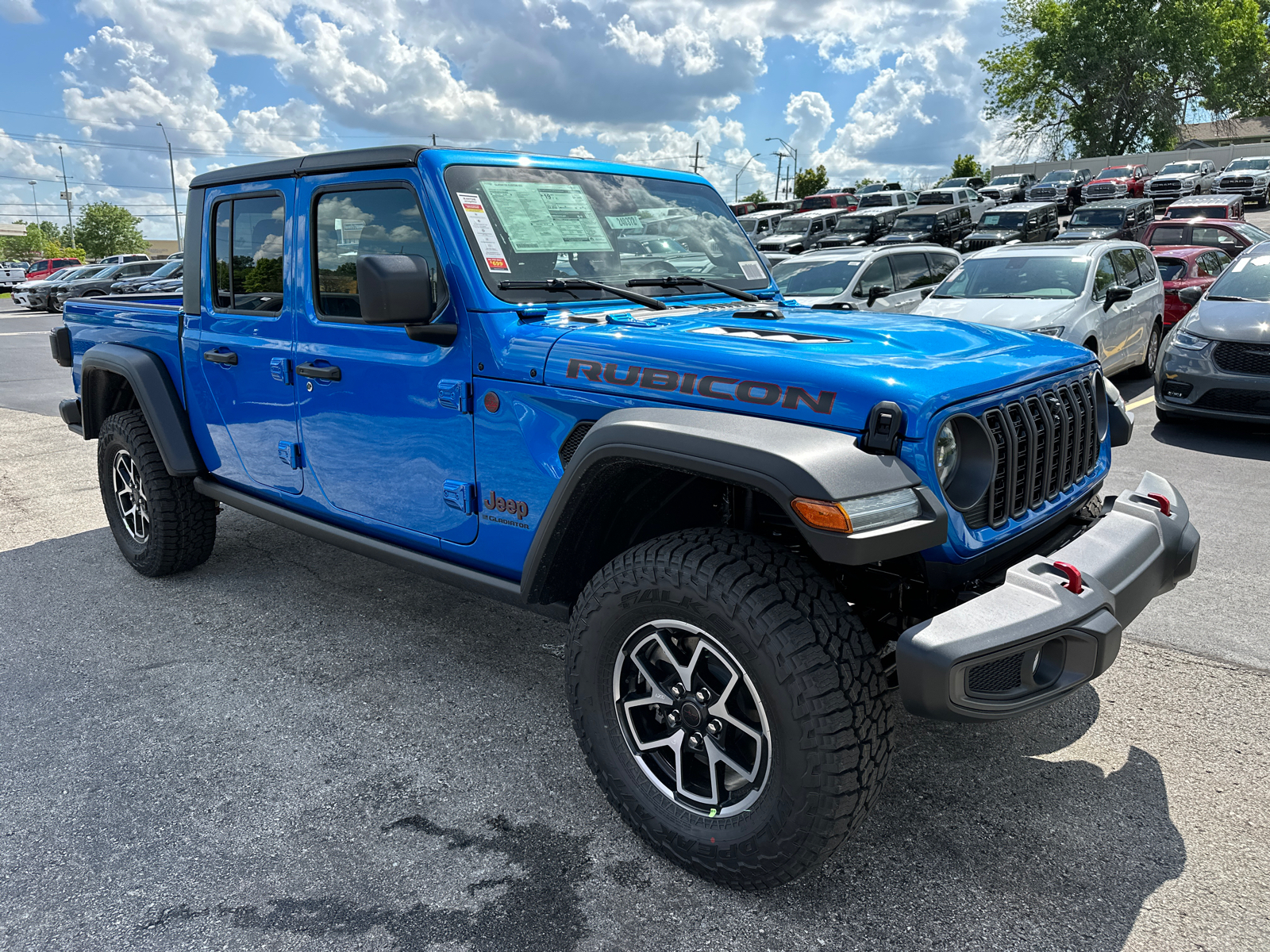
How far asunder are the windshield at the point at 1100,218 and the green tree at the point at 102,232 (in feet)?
256

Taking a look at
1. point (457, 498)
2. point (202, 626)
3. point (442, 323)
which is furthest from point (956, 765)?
point (202, 626)

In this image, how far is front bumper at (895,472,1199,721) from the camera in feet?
6.65

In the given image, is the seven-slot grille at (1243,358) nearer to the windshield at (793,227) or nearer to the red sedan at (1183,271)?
the red sedan at (1183,271)

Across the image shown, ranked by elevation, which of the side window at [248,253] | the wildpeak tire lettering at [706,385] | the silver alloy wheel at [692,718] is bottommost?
the silver alloy wheel at [692,718]

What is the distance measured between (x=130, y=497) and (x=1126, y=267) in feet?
31.5

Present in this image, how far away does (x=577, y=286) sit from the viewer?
3.12 meters

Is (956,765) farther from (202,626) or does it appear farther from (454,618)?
(202,626)

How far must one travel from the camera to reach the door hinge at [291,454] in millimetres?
3738

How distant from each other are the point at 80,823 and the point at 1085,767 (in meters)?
3.12

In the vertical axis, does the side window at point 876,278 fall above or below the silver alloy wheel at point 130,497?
above

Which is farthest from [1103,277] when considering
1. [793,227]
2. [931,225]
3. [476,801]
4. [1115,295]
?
[793,227]

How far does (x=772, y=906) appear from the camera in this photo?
2.37 metres

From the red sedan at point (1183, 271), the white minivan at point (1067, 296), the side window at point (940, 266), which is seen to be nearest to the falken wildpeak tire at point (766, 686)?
the white minivan at point (1067, 296)

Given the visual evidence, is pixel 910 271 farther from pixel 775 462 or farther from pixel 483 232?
pixel 775 462
